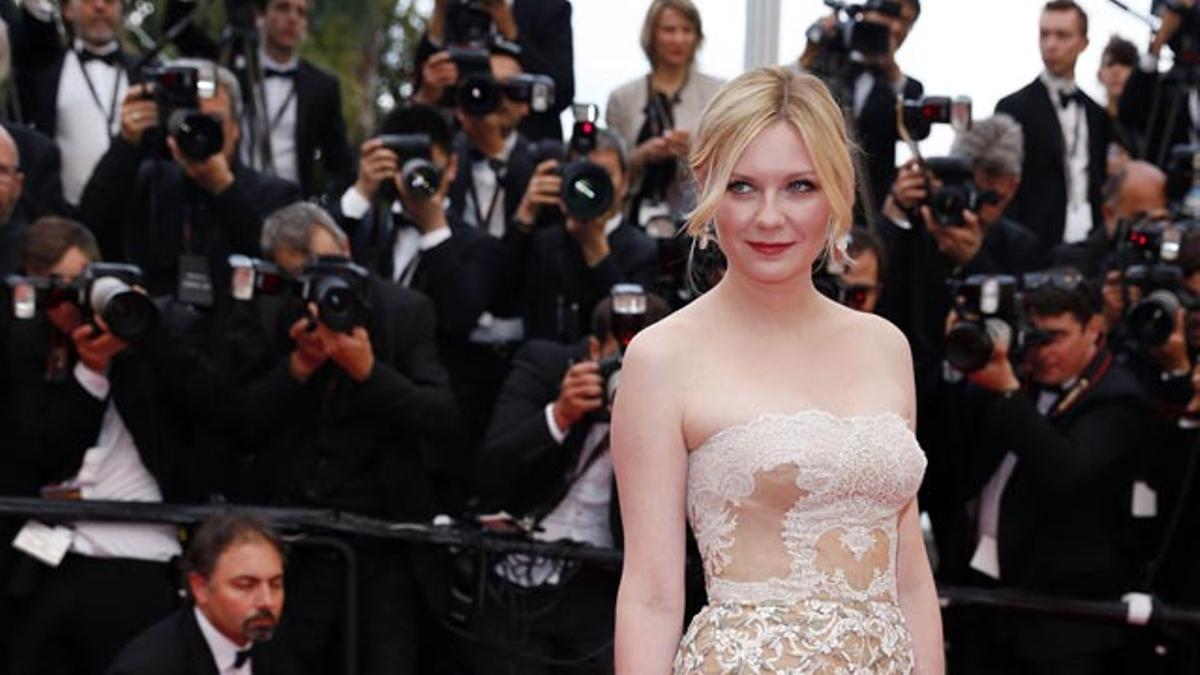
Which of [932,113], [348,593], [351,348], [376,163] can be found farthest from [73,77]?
[932,113]

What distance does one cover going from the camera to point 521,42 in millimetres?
8156

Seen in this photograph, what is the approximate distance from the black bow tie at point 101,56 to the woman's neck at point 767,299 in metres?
4.59

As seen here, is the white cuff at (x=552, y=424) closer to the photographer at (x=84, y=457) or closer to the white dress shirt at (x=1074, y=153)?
the photographer at (x=84, y=457)

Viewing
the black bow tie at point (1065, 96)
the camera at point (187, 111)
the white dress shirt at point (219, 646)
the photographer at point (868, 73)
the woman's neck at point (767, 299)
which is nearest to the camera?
the woman's neck at point (767, 299)

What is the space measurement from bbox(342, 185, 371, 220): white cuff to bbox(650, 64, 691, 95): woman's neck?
131 centimetres

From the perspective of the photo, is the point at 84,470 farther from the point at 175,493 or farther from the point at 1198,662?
the point at 1198,662

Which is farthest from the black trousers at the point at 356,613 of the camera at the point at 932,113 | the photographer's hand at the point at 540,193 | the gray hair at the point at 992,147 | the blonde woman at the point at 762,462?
the blonde woman at the point at 762,462

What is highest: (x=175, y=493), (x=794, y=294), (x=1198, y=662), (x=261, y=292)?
(x=794, y=294)

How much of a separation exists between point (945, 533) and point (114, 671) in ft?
8.29

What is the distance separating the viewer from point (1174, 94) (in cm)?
821

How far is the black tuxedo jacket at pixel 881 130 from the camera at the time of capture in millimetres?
7621

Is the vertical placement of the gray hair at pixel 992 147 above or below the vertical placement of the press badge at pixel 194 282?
above

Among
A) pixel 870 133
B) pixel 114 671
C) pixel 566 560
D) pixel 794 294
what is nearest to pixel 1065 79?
pixel 870 133

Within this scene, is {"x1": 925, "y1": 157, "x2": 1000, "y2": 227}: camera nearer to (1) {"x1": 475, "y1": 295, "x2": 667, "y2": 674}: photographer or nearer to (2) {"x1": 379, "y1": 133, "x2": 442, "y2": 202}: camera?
(1) {"x1": 475, "y1": 295, "x2": 667, "y2": 674}: photographer
